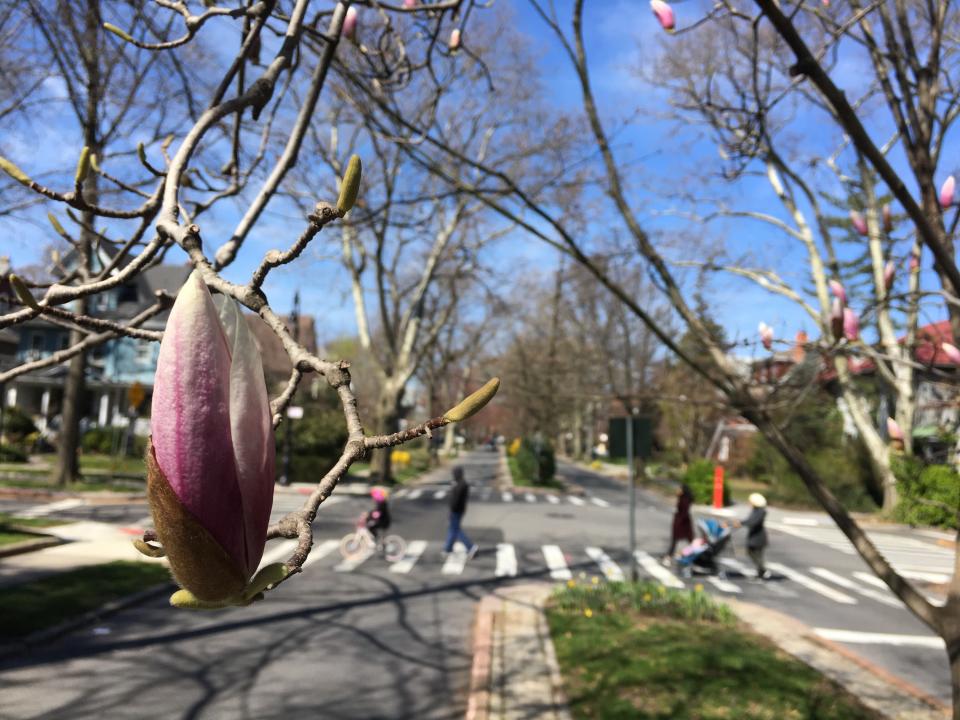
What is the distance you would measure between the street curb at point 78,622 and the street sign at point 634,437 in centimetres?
663

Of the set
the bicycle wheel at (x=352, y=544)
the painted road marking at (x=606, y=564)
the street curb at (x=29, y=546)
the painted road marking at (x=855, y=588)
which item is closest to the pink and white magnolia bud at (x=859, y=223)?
the painted road marking at (x=606, y=564)

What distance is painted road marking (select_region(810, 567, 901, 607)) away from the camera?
1052 cm

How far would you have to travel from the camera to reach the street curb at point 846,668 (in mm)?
5684

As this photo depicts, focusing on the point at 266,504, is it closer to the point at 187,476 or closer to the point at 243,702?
the point at 187,476

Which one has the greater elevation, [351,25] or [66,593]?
[351,25]

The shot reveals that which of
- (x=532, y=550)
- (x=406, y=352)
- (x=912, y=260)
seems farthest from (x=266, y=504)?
(x=406, y=352)

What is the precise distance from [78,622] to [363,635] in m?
2.75

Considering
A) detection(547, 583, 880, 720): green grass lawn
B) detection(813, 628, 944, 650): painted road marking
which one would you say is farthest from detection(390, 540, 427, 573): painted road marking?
detection(813, 628, 944, 650): painted road marking

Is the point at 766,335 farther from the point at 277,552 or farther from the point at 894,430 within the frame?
the point at 277,552

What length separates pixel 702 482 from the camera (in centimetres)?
2234

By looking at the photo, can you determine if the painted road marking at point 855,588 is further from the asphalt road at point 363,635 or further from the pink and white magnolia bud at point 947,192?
the pink and white magnolia bud at point 947,192

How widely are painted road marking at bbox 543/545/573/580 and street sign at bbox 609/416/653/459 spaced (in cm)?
200

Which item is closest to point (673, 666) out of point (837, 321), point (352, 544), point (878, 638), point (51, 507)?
point (878, 638)

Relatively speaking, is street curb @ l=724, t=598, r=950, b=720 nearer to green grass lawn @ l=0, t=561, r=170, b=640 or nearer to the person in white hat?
the person in white hat
